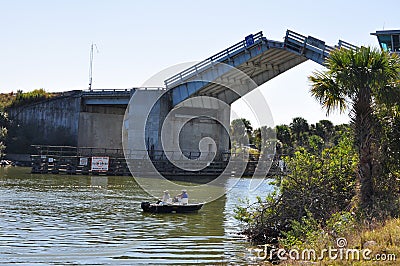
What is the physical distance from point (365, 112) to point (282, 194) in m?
3.12

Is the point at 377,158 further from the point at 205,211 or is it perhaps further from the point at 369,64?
the point at 205,211

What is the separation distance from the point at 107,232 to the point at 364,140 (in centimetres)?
829

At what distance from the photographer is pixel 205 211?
24094 millimetres

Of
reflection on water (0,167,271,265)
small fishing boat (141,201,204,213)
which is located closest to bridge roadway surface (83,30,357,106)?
reflection on water (0,167,271,265)

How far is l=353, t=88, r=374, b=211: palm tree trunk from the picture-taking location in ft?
47.0

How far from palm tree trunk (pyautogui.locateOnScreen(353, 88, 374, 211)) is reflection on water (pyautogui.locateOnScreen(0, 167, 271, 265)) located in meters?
3.48

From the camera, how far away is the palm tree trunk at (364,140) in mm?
14320

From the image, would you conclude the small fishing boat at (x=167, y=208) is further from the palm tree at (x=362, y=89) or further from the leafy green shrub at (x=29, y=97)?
the leafy green shrub at (x=29, y=97)

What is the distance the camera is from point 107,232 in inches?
691

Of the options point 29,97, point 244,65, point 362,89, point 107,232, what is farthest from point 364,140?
point 29,97

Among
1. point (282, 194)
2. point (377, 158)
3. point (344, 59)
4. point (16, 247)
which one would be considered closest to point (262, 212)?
point (282, 194)

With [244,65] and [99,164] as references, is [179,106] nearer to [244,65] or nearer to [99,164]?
[99,164]

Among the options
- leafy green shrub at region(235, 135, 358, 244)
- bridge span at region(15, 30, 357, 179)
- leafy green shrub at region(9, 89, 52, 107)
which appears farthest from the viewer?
leafy green shrub at region(9, 89, 52, 107)

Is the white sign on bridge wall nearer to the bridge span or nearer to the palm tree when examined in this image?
the bridge span
